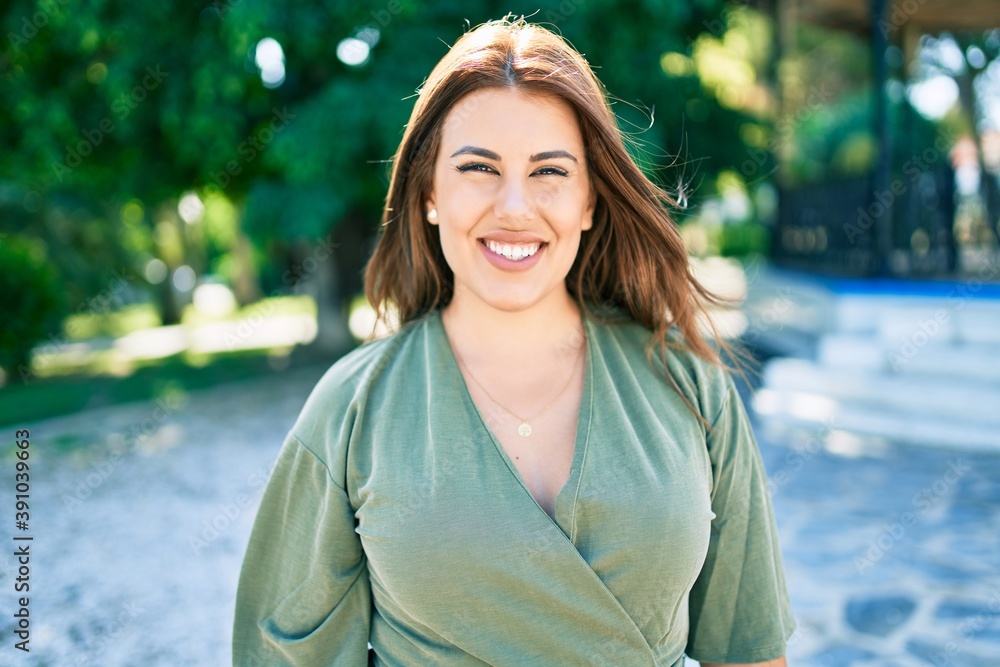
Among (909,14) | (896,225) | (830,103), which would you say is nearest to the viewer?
(896,225)

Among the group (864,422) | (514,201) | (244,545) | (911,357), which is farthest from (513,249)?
(911,357)

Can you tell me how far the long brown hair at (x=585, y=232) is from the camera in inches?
62.8

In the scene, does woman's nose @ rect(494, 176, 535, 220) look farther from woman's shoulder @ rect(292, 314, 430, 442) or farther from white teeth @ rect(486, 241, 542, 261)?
woman's shoulder @ rect(292, 314, 430, 442)

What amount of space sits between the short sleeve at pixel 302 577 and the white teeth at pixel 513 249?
562 mm

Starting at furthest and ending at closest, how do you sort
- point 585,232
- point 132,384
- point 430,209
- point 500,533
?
point 132,384 < point 585,232 < point 430,209 < point 500,533

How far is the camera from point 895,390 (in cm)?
619

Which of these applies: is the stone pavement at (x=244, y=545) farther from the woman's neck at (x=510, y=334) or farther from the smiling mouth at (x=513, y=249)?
the smiling mouth at (x=513, y=249)

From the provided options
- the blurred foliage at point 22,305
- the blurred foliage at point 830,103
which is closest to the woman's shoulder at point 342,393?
the blurred foliage at point 22,305

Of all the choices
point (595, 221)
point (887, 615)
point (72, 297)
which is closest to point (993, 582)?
point (887, 615)

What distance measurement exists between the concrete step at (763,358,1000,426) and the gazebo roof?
5198 millimetres

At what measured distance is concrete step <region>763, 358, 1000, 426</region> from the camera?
5.76m

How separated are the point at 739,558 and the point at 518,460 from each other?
0.52 m

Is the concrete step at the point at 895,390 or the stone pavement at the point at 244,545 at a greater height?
the concrete step at the point at 895,390

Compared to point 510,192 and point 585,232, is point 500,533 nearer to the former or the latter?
point 510,192
